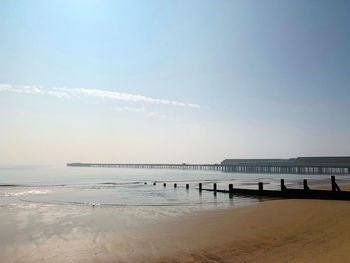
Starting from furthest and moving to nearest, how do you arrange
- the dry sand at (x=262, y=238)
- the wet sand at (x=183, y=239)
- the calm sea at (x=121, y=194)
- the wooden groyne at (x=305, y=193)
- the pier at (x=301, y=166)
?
the pier at (x=301, y=166)
the calm sea at (x=121, y=194)
the wooden groyne at (x=305, y=193)
the wet sand at (x=183, y=239)
the dry sand at (x=262, y=238)

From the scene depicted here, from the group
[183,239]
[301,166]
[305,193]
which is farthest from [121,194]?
[301,166]

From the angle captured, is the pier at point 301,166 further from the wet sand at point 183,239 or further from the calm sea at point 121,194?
the wet sand at point 183,239

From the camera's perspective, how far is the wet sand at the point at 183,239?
10.4 m

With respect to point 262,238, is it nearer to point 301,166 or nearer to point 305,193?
point 305,193

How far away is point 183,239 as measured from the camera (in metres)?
13.1

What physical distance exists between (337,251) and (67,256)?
8023mm

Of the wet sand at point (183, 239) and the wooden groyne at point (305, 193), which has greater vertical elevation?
the wooden groyne at point (305, 193)

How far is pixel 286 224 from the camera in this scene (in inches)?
608

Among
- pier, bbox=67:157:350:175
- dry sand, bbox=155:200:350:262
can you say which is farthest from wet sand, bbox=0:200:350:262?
pier, bbox=67:157:350:175

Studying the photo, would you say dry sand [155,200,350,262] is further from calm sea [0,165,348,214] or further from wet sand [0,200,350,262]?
calm sea [0,165,348,214]

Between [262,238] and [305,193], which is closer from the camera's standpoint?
[262,238]

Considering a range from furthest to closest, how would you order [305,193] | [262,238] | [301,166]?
[301,166], [305,193], [262,238]


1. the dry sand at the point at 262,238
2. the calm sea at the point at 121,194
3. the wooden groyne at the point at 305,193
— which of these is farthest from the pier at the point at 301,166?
the dry sand at the point at 262,238

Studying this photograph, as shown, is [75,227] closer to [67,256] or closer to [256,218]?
[67,256]
